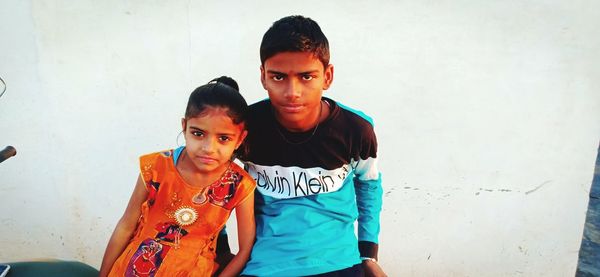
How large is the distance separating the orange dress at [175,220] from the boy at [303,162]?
151 millimetres

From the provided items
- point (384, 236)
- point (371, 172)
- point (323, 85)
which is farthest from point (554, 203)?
point (323, 85)

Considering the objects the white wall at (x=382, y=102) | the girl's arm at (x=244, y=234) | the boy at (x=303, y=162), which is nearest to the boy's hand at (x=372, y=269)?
the boy at (x=303, y=162)

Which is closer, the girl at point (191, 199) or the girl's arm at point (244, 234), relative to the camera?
the girl at point (191, 199)

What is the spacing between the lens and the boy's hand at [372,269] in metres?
1.54

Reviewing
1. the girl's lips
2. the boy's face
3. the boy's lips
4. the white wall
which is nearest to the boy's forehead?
the boy's face

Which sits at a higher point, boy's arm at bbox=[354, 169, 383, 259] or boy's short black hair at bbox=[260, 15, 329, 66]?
boy's short black hair at bbox=[260, 15, 329, 66]

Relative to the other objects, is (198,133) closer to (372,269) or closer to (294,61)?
(294,61)

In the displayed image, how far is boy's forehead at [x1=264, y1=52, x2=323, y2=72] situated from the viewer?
139cm

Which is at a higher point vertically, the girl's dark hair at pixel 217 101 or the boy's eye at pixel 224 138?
the girl's dark hair at pixel 217 101

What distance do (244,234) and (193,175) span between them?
0.25 meters

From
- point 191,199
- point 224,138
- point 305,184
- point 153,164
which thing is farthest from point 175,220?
point 305,184

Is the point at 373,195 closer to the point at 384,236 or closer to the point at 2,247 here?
the point at 384,236

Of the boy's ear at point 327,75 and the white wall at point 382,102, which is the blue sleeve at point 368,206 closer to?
the boy's ear at point 327,75

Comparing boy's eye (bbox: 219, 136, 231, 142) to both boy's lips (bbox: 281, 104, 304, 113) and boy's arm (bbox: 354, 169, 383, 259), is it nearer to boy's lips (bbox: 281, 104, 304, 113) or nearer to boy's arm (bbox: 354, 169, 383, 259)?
boy's lips (bbox: 281, 104, 304, 113)
